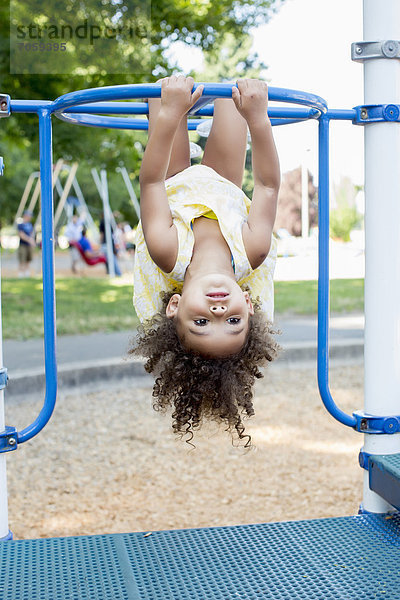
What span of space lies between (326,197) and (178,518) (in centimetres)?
178

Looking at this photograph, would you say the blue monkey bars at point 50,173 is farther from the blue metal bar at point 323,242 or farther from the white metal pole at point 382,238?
the white metal pole at point 382,238

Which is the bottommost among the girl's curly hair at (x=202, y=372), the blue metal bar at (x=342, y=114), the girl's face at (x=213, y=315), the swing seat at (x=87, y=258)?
the girl's curly hair at (x=202, y=372)

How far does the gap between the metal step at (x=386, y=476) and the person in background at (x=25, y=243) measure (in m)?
11.5

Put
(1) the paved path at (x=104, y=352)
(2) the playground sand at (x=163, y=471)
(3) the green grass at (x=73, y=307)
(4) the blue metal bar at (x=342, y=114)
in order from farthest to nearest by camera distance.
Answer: (3) the green grass at (x=73, y=307), (1) the paved path at (x=104, y=352), (2) the playground sand at (x=163, y=471), (4) the blue metal bar at (x=342, y=114)

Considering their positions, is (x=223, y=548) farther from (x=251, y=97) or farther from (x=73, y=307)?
(x=73, y=307)

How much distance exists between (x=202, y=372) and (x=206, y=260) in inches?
12.1

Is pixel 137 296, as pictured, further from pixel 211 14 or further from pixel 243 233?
pixel 211 14

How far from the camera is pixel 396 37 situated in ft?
6.81

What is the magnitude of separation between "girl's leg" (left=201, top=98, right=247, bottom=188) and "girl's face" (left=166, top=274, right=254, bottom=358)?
0.49 meters

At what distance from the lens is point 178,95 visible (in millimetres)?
1629

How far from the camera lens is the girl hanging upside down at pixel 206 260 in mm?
1716

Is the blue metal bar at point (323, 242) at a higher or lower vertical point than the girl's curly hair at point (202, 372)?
higher

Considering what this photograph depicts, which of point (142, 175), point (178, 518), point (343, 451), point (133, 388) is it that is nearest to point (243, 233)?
point (142, 175)

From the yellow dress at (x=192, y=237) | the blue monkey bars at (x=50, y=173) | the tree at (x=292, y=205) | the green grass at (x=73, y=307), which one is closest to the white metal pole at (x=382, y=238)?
the blue monkey bars at (x=50, y=173)
